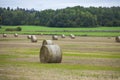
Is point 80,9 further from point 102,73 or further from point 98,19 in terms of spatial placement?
point 102,73

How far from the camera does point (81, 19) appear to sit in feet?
458

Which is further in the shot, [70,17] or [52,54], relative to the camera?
[70,17]

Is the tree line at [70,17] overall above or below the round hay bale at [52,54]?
below

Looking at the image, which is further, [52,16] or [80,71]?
[52,16]

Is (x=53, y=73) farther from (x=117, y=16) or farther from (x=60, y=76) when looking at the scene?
(x=117, y=16)

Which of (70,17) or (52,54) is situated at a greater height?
(52,54)

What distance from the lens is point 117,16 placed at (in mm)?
107125

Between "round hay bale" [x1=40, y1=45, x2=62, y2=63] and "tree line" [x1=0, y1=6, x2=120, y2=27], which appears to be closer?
"round hay bale" [x1=40, y1=45, x2=62, y2=63]

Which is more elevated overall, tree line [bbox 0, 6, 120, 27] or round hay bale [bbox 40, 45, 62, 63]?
round hay bale [bbox 40, 45, 62, 63]

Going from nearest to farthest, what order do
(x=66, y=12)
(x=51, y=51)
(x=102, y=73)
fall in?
(x=102, y=73), (x=51, y=51), (x=66, y=12)

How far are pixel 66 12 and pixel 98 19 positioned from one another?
24.4 meters

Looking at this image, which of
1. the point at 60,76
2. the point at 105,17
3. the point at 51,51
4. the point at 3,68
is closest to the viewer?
the point at 60,76

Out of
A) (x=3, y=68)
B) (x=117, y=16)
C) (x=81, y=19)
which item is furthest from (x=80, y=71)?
(x=81, y=19)

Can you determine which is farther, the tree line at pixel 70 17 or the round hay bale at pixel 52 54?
the tree line at pixel 70 17
